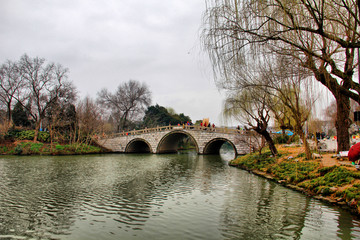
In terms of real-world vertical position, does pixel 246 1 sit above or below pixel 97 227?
above

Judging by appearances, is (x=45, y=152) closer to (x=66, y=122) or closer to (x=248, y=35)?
(x=66, y=122)

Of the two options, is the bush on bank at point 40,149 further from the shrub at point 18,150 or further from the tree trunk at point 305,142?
the tree trunk at point 305,142

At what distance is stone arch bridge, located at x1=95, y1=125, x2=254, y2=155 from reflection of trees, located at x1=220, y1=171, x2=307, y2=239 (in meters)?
16.2

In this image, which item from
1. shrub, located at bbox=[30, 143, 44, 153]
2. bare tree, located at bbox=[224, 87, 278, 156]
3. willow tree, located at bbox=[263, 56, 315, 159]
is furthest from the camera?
shrub, located at bbox=[30, 143, 44, 153]

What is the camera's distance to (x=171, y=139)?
35.4 meters

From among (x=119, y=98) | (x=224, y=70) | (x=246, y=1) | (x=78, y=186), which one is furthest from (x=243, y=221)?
(x=119, y=98)

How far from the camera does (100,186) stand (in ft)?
30.1

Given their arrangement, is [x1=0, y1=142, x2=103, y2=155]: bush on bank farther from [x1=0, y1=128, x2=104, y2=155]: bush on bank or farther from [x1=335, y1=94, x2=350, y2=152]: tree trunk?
[x1=335, y1=94, x2=350, y2=152]: tree trunk

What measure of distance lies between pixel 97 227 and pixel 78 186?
4.75 m

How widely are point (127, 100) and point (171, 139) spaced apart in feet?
35.9

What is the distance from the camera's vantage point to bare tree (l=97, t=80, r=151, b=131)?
135 feet

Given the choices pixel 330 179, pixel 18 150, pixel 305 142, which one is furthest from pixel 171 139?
pixel 330 179

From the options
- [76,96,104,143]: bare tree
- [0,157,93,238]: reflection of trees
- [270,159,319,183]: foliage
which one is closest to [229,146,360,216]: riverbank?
[270,159,319,183]: foliage

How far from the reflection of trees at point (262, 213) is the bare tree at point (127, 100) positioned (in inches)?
1358
